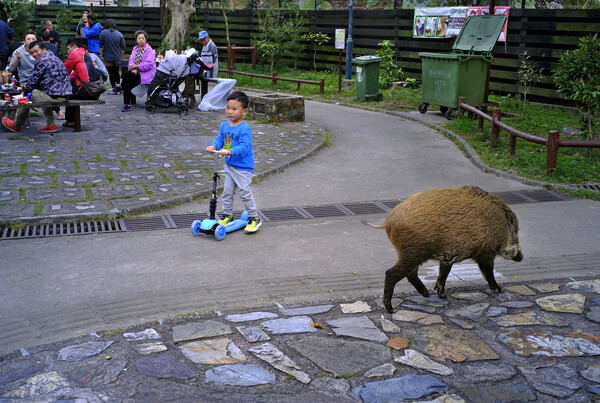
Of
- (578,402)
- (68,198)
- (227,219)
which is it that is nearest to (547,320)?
(578,402)

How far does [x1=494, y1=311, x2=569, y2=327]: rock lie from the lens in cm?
482

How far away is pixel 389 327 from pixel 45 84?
9.01m

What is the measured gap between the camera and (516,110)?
14.9 meters

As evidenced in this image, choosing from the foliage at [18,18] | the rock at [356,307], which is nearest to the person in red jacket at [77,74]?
the rock at [356,307]

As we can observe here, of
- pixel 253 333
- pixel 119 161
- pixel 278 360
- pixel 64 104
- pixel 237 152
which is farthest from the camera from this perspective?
pixel 64 104

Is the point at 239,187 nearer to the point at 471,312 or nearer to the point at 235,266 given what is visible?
the point at 235,266

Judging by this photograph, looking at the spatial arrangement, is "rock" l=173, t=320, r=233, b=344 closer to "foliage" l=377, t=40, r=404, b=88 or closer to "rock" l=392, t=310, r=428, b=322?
"rock" l=392, t=310, r=428, b=322

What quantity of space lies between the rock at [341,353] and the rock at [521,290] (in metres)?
1.65

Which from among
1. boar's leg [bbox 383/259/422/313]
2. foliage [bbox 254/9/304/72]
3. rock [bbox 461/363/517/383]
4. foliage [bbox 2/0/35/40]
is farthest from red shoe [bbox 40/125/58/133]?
foliage [bbox 2/0/35/40]

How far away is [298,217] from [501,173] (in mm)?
3677

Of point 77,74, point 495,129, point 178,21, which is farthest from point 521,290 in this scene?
point 178,21

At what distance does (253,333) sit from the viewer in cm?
457

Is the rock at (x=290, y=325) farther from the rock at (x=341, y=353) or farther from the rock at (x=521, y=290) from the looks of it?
the rock at (x=521, y=290)

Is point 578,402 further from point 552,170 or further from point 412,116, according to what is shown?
point 412,116
